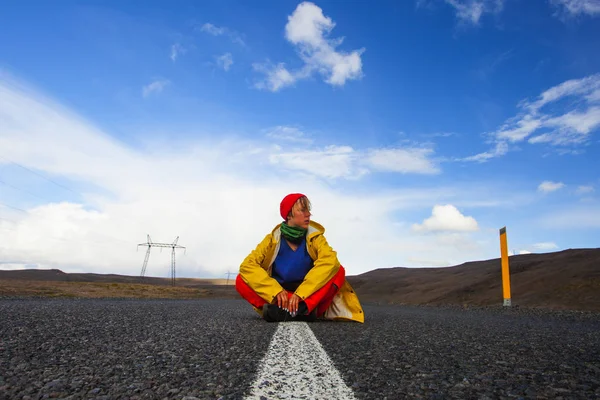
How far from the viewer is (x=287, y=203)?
208 inches

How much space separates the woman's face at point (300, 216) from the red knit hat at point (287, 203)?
55 mm

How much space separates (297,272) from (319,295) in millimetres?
711

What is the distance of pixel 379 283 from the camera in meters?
40.9

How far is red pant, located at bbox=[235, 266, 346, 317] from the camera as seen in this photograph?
4.63 meters

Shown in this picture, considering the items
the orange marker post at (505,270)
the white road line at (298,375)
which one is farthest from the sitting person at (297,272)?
the orange marker post at (505,270)

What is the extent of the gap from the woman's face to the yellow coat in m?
0.16

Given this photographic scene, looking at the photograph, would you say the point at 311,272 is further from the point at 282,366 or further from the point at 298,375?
the point at 298,375

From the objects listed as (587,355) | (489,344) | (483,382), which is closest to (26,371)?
(483,382)

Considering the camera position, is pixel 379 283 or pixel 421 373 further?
pixel 379 283

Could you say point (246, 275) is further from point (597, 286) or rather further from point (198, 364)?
point (597, 286)

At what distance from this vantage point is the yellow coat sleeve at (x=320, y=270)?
465 centimetres

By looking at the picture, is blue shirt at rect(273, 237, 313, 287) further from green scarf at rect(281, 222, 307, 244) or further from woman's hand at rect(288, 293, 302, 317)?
woman's hand at rect(288, 293, 302, 317)

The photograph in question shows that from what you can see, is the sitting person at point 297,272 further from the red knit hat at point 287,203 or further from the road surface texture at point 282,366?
the road surface texture at point 282,366

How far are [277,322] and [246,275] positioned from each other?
67 centimetres
